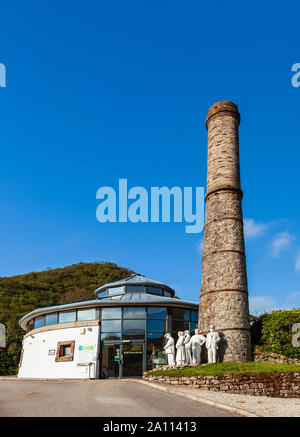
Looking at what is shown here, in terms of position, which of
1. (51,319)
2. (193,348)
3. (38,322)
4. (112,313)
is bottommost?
(193,348)

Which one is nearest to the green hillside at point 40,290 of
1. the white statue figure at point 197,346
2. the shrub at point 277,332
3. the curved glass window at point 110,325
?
the curved glass window at point 110,325

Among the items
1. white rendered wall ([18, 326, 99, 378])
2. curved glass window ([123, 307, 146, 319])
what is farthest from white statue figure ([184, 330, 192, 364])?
white rendered wall ([18, 326, 99, 378])

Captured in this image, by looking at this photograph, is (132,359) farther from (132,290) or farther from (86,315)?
(132,290)

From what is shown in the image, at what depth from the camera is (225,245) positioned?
20.5 m

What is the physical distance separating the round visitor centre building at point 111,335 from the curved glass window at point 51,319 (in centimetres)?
7

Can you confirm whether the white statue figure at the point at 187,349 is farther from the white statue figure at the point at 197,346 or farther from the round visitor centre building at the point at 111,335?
the round visitor centre building at the point at 111,335

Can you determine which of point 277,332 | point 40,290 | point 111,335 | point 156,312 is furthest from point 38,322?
point 40,290

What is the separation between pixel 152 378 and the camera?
59.2 ft

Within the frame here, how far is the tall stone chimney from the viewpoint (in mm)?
19125

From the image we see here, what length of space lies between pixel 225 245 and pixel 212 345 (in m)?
5.01

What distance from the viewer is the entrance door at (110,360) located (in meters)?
24.2
